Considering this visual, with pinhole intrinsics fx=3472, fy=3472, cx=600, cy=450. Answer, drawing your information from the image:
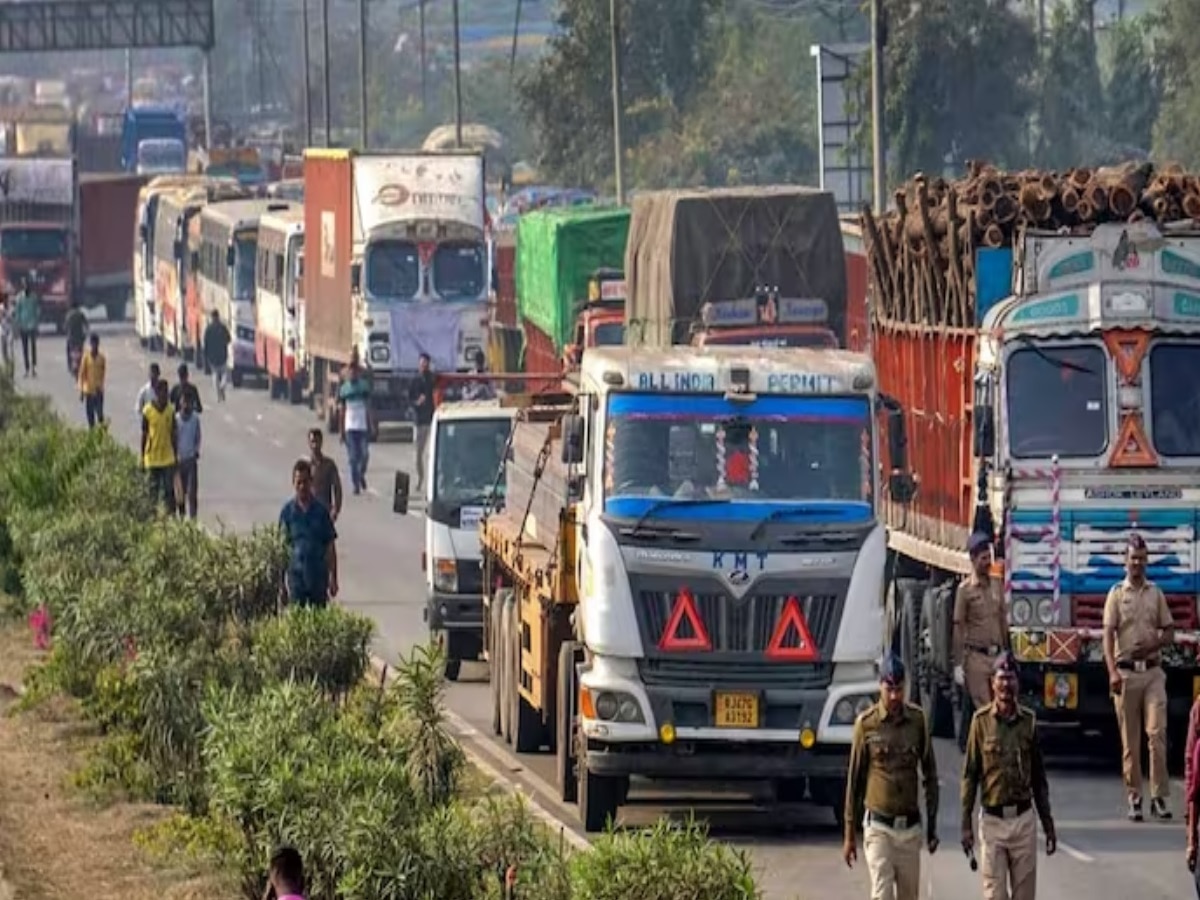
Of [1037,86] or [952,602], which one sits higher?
[1037,86]

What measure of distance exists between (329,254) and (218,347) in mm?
8937

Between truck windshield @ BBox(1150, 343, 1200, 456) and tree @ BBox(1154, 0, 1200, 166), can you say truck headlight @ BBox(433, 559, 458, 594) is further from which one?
tree @ BBox(1154, 0, 1200, 166)

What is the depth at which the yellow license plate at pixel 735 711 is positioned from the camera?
19031 mm

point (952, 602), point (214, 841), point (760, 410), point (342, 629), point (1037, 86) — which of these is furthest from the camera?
point (1037, 86)

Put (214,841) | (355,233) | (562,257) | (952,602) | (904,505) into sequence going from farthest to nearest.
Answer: (355,233)
(562,257)
(904,505)
(952,602)
(214,841)

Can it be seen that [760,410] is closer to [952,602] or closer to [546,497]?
[546,497]

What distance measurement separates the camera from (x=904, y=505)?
25078mm

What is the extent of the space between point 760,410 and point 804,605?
47.0 inches

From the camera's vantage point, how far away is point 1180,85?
75562 millimetres

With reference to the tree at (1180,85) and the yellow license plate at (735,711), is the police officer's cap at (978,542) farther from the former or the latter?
the tree at (1180,85)

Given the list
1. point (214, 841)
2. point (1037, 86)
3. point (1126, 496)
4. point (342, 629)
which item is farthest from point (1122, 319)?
point (1037, 86)

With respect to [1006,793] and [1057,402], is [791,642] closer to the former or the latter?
[1006,793]

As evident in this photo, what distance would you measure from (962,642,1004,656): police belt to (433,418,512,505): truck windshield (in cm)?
638

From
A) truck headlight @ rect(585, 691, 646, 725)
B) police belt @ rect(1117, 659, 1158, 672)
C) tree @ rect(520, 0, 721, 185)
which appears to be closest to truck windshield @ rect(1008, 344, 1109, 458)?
police belt @ rect(1117, 659, 1158, 672)
